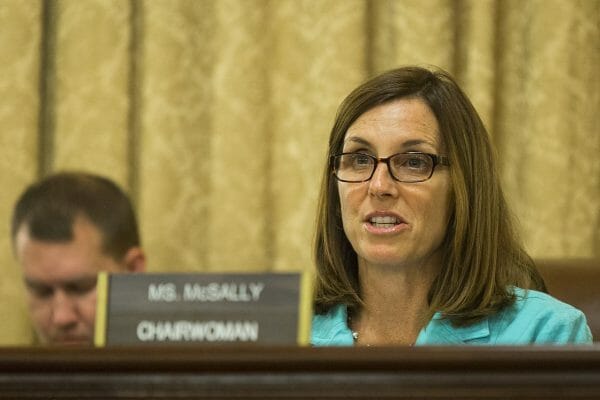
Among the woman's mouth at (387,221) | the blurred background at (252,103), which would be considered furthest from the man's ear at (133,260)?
the woman's mouth at (387,221)

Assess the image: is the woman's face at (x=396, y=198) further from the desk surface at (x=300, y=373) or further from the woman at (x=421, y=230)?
the desk surface at (x=300, y=373)

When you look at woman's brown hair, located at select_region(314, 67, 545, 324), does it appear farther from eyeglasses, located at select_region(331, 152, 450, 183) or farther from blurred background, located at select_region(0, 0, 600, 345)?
blurred background, located at select_region(0, 0, 600, 345)

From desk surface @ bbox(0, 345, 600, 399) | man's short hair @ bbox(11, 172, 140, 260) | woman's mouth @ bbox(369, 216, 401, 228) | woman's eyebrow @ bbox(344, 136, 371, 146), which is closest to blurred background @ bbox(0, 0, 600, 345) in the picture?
man's short hair @ bbox(11, 172, 140, 260)

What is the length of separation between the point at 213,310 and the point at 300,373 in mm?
194

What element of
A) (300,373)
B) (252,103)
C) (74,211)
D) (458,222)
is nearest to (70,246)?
(74,211)

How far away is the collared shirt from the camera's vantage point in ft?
5.96

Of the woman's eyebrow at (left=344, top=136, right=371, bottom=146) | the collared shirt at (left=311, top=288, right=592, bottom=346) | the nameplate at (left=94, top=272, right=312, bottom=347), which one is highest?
the woman's eyebrow at (left=344, top=136, right=371, bottom=146)

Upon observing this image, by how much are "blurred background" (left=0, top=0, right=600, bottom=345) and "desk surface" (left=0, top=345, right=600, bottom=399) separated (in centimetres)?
170

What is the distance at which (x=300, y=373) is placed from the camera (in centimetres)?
106

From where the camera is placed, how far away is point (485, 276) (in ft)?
6.37

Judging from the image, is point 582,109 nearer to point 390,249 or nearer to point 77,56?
point 390,249

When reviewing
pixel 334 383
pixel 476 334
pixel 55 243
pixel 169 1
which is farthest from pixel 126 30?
pixel 334 383

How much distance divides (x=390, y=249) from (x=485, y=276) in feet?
0.68

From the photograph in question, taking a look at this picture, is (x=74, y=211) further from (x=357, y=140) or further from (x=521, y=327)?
(x=521, y=327)
